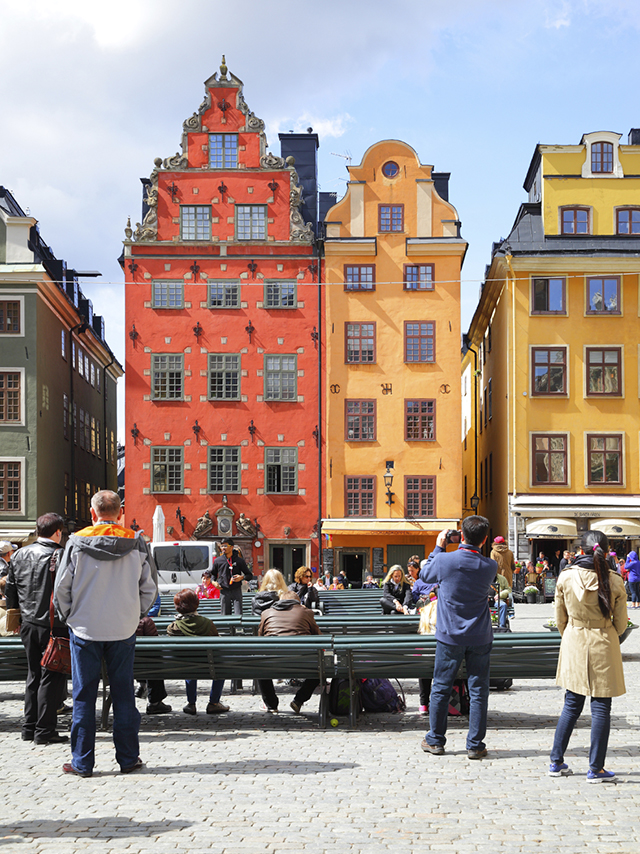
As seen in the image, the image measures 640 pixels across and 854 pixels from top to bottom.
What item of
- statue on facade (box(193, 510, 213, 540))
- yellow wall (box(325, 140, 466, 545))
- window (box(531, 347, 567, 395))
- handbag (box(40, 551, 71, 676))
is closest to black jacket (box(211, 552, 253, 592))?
handbag (box(40, 551, 71, 676))

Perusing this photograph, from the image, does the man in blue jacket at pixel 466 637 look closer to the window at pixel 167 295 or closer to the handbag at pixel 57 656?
the handbag at pixel 57 656

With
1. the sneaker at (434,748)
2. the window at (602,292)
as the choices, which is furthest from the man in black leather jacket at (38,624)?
the window at (602,292)

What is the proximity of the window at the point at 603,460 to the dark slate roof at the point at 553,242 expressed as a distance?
6628mm

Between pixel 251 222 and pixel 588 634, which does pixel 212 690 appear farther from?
pixel 251 222

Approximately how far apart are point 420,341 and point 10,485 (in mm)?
15391

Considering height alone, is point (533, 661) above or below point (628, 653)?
above

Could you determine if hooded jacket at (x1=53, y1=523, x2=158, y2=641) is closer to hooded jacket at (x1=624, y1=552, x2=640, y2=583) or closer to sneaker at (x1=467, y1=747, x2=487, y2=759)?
sneaker at (x1=467, y1=747, x2=487, y2=759)

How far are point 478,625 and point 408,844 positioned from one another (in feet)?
8.43

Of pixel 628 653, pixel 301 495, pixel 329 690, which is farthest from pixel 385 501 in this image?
pixel 329 690

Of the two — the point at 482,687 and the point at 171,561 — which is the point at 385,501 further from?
the point at 482,687

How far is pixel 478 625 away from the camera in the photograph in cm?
796

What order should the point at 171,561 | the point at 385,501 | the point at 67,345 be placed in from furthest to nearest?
the point at 67,345 → the point at 385,501 → the point at 171,561

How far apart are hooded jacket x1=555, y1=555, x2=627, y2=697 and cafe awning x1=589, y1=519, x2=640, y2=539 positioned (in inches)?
1074

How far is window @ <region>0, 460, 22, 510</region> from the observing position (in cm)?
3453
